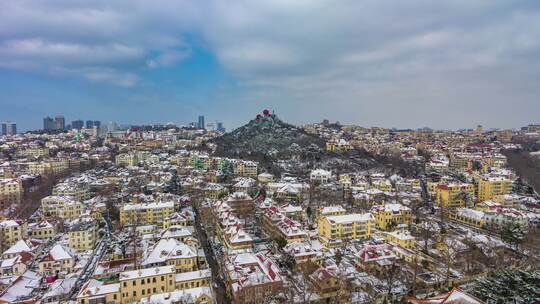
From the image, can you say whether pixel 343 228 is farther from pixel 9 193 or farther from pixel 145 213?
pixel 9 193

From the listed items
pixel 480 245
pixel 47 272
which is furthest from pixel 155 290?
pixel 480 245

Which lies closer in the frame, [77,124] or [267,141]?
[267,141]

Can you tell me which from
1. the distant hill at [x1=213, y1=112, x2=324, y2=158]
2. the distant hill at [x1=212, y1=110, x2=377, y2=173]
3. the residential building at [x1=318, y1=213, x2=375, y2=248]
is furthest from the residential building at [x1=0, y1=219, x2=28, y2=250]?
the distant hill at [x1=213, y1=112, x2=324, y2=158]

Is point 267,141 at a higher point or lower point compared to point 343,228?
higher

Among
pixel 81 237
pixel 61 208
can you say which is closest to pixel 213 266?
pixel 81 237

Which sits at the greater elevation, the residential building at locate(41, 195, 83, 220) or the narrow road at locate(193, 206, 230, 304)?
the residential building at locate(41, 195, 83, 220)

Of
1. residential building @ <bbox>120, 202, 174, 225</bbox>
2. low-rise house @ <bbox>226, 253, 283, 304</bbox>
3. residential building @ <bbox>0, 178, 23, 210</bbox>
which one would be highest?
residential building @ <bbox>0, 178, 23, 210</bbox>

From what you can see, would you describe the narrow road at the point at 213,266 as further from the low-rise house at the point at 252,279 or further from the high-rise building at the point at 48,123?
the high-rise building at the point at 48,123

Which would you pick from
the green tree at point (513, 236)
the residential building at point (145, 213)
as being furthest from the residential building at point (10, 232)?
the green tree at point (513, 236)

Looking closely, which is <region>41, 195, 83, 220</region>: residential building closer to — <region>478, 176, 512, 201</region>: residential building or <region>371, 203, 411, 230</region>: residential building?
<region>371, 203, 411, 230</region>: residential building

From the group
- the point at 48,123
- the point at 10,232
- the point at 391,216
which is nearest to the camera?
the point at 10,232

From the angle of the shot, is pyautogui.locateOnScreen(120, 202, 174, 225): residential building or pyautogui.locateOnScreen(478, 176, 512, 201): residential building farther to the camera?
pyautogui.locateOnScreen(478, 176, 512, 201): residential building
